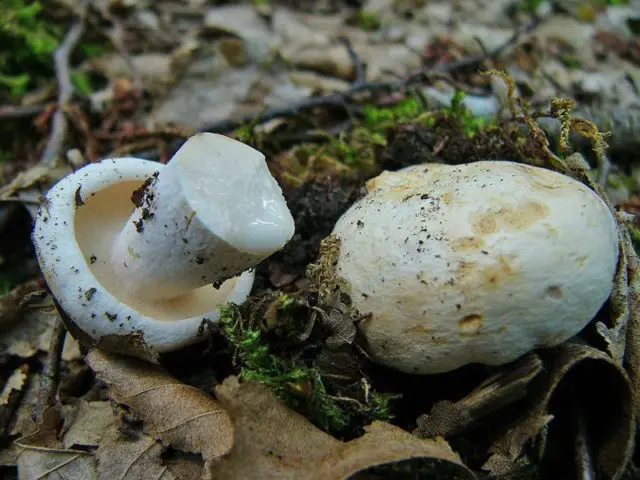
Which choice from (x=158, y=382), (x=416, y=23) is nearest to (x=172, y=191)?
(x=158, y=382)

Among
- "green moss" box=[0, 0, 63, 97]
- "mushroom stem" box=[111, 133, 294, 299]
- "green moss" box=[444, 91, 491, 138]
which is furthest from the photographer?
"green moss" box=[0, 0, 63, 97]

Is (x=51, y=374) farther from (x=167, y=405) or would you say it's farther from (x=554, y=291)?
(x=554, y=291)

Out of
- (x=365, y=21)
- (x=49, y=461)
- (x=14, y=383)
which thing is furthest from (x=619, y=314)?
(x=365, y=21)

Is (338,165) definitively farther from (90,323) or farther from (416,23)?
(416,23)

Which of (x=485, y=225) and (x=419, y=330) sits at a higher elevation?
(x=485, y=225)

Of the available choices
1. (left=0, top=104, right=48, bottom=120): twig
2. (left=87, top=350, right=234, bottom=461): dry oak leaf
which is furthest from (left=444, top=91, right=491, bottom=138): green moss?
(left=0, top=104, right=48, bottom=120): twig

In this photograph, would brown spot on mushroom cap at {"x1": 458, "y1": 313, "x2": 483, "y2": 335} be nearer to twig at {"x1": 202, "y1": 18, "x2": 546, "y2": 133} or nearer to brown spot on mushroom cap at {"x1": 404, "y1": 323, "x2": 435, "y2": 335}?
brown spot on mushroom cap at {"x1": 404, "y1": 323, "x2": 435, "y2": 335}
